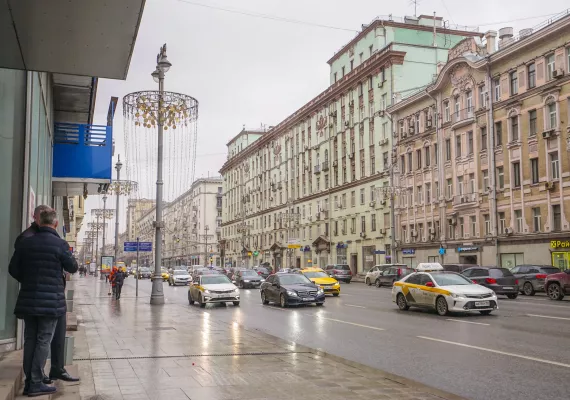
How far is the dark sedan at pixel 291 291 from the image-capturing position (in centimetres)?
2436

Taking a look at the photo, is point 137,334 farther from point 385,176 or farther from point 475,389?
point 385,176

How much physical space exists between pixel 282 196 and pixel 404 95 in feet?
111

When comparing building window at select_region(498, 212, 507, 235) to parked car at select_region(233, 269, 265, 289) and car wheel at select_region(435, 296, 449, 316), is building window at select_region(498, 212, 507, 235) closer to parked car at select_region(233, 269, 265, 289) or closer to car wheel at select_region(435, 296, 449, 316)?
parked car at select_region(233, 269, 265, 289)

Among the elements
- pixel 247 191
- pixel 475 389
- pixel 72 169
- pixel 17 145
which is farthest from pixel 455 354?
pixel 247 191

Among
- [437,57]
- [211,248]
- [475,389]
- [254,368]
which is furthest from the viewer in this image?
[211,248]

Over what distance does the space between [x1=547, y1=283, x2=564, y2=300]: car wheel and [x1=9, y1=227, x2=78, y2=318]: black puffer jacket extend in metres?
25.7

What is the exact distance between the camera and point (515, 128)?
41.1 m

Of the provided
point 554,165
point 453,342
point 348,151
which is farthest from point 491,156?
point 453,342

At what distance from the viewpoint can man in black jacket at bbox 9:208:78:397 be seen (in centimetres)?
619

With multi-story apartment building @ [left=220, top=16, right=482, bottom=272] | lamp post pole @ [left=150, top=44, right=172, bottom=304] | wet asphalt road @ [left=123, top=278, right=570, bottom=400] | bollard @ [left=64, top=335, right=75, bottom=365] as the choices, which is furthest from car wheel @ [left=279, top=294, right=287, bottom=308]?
multi-story apartment building @ [left=220, top=16, right=482, bottom=272]

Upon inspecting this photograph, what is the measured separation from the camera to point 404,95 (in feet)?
191

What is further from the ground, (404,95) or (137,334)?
(404,95)

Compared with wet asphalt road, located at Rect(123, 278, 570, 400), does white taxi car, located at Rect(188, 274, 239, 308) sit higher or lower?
higher

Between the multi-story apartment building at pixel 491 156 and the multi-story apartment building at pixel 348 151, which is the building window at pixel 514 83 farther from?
the multi-story apartment building at pixel 348 151
